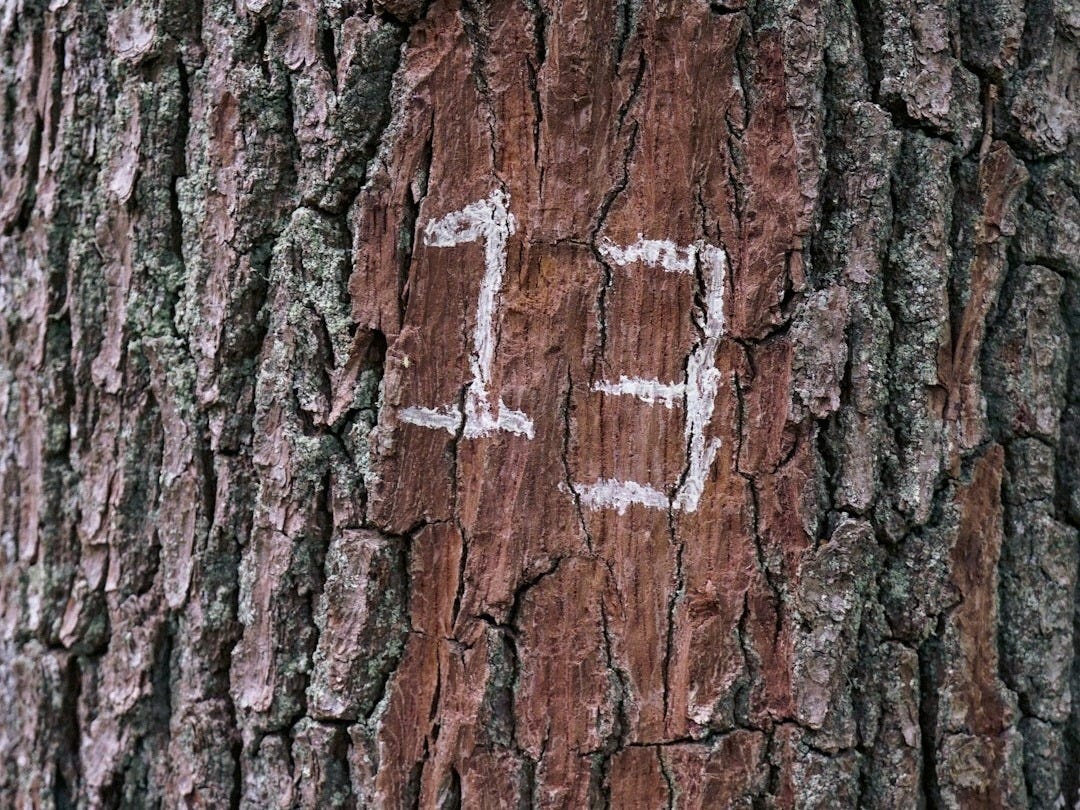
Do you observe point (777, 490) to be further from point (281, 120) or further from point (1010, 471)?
point (281, 120)

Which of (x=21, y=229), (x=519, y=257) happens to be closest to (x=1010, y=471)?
(x=519, y=257)

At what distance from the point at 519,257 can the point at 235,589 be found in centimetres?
64

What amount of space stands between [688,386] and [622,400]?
3.5 inches

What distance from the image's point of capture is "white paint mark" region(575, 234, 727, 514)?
1067mm

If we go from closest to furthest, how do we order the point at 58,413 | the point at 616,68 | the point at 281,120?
the point at 616,68
the point at 281,120
the point at 58,413

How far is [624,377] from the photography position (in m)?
1.08

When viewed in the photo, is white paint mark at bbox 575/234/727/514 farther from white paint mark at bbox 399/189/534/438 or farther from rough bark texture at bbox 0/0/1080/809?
white paint mark at bbox 399/189/534/438

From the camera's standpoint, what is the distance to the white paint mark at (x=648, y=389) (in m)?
1.08

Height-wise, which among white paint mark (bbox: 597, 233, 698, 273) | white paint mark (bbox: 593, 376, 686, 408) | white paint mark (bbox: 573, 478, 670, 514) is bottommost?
white paint mark (bbox: 573, 478, 670, 514)

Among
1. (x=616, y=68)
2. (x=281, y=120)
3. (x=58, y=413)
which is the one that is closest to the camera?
(x=616, y=68)

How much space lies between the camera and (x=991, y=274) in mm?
1152

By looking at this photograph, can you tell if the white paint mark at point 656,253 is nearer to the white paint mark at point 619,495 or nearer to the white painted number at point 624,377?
the white painted number at point 624,377

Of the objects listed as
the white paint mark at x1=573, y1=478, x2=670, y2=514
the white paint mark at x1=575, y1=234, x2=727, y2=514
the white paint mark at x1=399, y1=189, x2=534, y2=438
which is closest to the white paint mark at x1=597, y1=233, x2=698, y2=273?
the white paint mark at x1=575, y1=234, x2=727, y2=514

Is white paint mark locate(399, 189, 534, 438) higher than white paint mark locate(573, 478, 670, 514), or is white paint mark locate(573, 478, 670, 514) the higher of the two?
white paint mark locate(399, 189, 534, 438)
